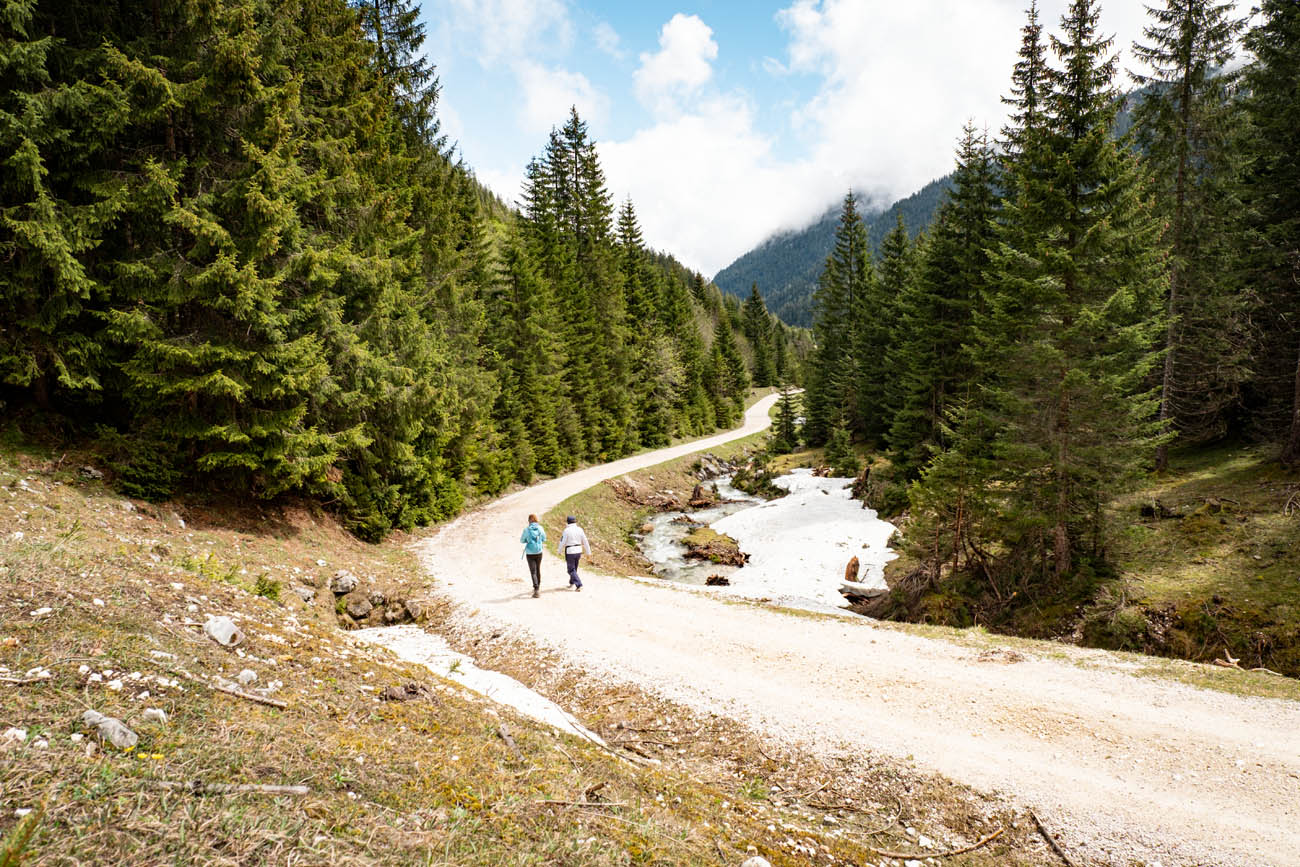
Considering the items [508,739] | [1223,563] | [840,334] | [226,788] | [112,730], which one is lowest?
[1223,563]

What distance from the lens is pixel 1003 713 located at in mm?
7016

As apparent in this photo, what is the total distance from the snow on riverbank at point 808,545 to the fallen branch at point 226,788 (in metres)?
13.6

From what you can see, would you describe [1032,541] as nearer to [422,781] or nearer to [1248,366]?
[1248,366]

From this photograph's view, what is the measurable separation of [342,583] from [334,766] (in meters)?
9.37

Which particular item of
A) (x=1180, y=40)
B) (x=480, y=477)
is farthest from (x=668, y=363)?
(x=1180, y=40)

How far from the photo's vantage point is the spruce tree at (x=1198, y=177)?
18469 mm

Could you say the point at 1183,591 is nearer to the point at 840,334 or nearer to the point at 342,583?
the point at 342,583

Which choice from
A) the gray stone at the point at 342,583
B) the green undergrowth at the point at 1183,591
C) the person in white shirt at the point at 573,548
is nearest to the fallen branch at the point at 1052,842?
the green undergrowth at the point at 1183,591

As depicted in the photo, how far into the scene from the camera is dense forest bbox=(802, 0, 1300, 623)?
1285 centimetres

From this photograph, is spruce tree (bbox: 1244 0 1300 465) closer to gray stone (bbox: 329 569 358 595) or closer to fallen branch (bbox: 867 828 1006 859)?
fallen branch (bbox: 867 828 1006 859)

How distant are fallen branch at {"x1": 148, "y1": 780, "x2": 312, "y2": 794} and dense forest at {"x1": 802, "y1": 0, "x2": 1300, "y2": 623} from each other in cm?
1480

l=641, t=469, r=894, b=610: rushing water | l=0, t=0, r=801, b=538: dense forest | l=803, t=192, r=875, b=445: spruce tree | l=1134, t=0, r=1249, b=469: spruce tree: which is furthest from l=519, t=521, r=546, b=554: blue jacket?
l=803, t=192, r=875, b=445: spruce tree

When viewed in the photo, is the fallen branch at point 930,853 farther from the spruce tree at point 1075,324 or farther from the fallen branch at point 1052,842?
the spruce tree at point 1075,324

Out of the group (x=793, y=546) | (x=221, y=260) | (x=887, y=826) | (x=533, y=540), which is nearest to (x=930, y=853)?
(x=887, y=826)
